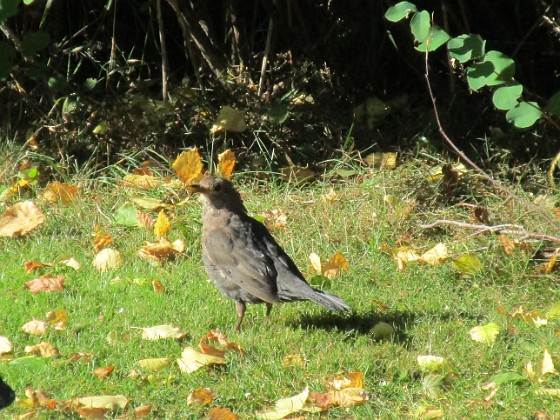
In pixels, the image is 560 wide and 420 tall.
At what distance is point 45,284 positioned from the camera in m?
6.00

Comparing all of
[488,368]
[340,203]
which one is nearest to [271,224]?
[340,203]

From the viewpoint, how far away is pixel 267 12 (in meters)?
8.36

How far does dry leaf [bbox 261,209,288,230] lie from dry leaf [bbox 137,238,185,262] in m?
0.66

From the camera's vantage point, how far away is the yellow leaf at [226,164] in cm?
752

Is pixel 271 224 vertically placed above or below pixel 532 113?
below

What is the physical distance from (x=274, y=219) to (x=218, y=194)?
3.23ft

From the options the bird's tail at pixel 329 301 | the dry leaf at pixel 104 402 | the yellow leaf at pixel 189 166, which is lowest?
the yellow leaf at pixel 189 166

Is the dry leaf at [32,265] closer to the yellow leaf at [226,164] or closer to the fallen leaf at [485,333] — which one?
the yellow leaf at [226,164]

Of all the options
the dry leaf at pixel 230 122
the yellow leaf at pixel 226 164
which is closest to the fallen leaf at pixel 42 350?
the yellow leaf at pixel 226 164

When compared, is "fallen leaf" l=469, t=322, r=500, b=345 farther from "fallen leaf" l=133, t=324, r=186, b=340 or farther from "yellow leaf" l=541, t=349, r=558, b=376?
"fallen leaf" l=133, t=324, r=186, b=340

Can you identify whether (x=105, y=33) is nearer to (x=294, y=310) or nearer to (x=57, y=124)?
(x=57, y=124)

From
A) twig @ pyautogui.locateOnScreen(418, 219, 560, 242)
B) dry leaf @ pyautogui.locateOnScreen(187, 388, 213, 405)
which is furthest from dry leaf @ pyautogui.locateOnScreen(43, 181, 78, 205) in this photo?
dry leaf @ pyautogui.locateOnScreen(187, 388, 213, 405)

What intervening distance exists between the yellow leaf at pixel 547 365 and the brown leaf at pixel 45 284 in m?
2.79

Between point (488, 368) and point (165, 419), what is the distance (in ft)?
5.31
